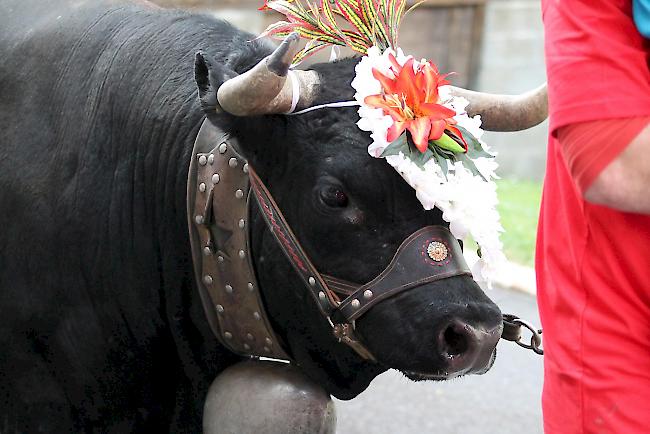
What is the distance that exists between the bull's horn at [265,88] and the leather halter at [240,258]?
20 centimetres

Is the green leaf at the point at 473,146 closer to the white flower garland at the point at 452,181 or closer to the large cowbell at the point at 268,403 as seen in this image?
the white flower garland at the point at 452,181

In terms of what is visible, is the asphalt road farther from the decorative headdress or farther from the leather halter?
the decorative headdress

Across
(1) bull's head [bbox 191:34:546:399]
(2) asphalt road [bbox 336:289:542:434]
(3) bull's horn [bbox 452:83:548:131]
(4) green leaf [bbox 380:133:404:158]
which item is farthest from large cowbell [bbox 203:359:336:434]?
(2) asphalt road [bbox 336:289:542:434]

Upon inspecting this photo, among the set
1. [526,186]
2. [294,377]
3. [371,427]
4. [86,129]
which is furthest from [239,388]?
[526,186]

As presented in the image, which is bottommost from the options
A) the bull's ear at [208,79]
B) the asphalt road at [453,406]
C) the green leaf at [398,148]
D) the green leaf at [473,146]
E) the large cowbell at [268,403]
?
the asphalt road at [453,406]

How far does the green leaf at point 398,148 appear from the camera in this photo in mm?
2221

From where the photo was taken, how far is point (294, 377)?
2543 millimetres

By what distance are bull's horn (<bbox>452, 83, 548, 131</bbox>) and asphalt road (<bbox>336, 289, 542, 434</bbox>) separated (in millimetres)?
2368

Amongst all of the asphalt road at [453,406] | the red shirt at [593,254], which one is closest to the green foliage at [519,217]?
the asphalt road at [453,406]

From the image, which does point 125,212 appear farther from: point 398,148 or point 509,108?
point 509,108

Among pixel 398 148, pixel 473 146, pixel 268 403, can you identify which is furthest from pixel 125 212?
pixel 473 146

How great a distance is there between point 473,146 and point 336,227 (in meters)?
0.38

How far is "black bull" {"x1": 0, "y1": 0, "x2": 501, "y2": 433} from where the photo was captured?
242 centimetres

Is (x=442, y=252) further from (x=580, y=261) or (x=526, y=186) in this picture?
(x=526, y=186)
